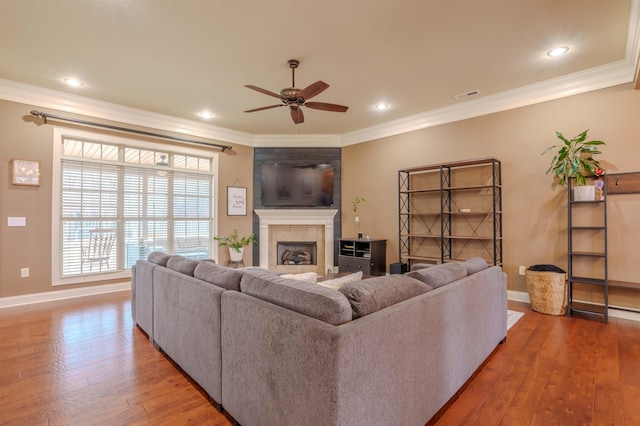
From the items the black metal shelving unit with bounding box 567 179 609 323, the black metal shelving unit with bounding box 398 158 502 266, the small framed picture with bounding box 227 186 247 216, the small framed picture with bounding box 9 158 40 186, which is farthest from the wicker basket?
the small framed picture with bounding box 9 158 40 186

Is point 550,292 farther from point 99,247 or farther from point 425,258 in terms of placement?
point 99,247

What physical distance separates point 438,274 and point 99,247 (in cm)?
491

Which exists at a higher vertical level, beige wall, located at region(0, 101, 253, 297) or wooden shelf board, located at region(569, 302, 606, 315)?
beige wall, located at region(0, 101, 253, 297)

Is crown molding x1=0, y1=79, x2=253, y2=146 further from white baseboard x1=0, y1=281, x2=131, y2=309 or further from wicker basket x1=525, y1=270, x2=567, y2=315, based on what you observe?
wicker basket x1=525, y1=270, x2=567, y2=315

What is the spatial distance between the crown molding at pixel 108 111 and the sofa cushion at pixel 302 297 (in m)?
4.46

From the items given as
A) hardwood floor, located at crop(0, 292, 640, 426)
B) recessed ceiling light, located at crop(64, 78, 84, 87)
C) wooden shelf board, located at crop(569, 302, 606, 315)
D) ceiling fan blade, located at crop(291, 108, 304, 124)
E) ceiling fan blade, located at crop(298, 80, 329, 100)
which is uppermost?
recessed ceiling light, located at crop(64, 78, 84, 87)

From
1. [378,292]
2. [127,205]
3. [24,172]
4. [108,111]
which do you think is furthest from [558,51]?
[24,172]

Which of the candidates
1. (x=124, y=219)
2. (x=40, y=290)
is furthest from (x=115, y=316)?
(x=124, y=219)

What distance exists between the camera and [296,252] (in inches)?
253

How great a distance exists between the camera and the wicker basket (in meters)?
3.59

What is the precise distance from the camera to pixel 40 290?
4.16 meters

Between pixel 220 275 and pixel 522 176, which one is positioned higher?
pixel 522 176

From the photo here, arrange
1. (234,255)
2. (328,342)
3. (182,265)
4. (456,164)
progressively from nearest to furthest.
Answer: (328,342) → (182,265) → (456,164) → (234,255)

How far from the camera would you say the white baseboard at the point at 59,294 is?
13.0 ft
